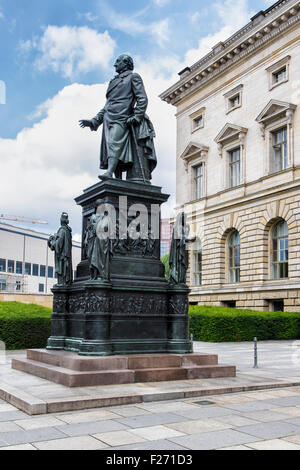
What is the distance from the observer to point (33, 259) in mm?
99250

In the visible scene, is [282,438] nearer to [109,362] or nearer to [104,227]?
[109,362]


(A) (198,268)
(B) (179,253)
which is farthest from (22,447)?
(A) (198,268)

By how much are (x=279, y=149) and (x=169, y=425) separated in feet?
111

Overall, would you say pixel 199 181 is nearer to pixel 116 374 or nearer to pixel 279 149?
pixel 279 149

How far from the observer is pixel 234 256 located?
4306 cm

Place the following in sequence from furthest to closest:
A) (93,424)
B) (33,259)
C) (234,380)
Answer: (33,259), (234,380), (93,424)

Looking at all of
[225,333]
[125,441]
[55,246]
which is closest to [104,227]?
[55,246]

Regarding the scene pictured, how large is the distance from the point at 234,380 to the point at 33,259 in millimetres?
91148

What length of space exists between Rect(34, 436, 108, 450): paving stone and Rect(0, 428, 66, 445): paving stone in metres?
0.20

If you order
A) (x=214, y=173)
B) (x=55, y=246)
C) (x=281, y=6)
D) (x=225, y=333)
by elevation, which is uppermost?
(x=281, y=6)

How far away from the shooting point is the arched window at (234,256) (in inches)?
1672

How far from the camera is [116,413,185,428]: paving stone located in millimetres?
7391

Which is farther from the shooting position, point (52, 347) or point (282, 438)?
point (52, 347)

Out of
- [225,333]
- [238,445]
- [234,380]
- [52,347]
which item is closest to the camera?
[238,445]
